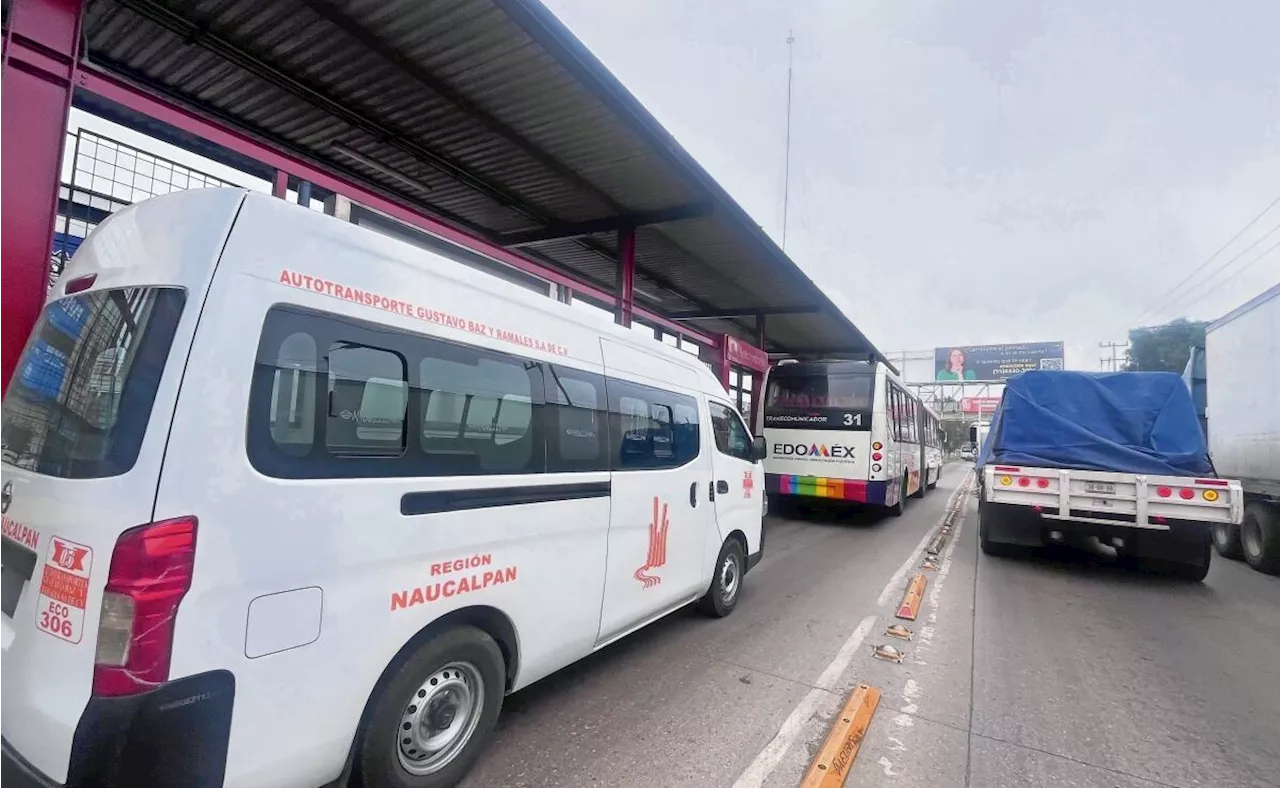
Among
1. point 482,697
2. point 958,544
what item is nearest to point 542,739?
point 482,697

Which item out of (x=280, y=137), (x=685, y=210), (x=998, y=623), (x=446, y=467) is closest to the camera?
(x=446, y=467)

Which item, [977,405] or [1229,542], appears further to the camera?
[977,405]

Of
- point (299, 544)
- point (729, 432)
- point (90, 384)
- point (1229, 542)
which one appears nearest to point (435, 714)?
point (299, 544)

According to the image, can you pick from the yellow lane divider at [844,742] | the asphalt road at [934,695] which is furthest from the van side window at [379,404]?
the yellow lane divider at [844,742]

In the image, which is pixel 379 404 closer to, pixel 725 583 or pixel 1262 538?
pixel 725 583

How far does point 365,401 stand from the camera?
94.0 inches

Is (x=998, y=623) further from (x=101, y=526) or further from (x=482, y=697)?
(x=101, y=526)

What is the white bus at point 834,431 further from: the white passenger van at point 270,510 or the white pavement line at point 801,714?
the white passenger van at point 270,510

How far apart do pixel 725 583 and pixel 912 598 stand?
2063 mm

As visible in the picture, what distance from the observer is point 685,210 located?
867cm

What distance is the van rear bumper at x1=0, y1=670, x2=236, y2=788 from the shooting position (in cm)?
172

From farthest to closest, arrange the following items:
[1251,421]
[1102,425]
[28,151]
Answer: [1251,421] < [1102,425] < [28,151]

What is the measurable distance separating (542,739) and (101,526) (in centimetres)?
227

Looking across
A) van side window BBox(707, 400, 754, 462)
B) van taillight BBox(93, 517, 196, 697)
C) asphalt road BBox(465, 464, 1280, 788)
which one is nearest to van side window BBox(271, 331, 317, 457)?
van taillight BBox(93, 517, 196, 697)
